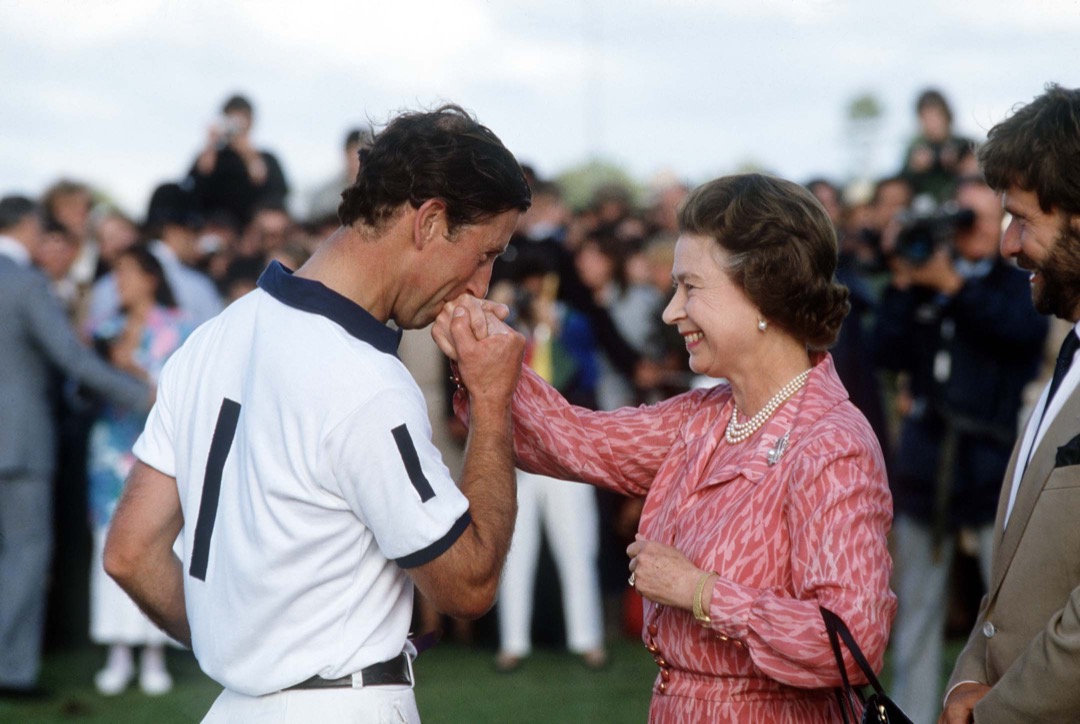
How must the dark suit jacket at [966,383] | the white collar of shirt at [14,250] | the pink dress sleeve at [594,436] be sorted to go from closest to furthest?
the pink dress sleeve at [594,436]
the dark suit jacket at [966,383]
the white collar of shirt at [14,250]

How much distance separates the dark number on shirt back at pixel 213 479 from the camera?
2629 mm

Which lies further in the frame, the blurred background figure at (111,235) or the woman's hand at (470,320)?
the blurred background figure at (111,235)

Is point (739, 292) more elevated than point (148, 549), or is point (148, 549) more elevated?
point (739, 292)

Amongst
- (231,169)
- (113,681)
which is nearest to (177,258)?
(231,169)

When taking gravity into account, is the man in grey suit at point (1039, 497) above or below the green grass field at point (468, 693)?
above

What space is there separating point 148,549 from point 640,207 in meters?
10.0

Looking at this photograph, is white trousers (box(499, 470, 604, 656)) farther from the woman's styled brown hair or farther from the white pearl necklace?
the woman's styled brown hair

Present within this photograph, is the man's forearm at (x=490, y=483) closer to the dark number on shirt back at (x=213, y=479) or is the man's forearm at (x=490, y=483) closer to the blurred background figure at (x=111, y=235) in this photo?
the dark number on shirt back at (x=213, y=479)

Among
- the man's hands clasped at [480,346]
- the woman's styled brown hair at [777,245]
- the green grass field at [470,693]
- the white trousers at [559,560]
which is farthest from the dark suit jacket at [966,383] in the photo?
the man's hands clasped at [480,346]

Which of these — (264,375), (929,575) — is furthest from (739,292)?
(929,575)

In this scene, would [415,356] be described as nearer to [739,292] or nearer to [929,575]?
[929,575]

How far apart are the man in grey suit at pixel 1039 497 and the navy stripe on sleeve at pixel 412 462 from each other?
3.95 ft

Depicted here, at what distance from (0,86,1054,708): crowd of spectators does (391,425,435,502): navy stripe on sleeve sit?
76cm

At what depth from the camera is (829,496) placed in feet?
8.77
